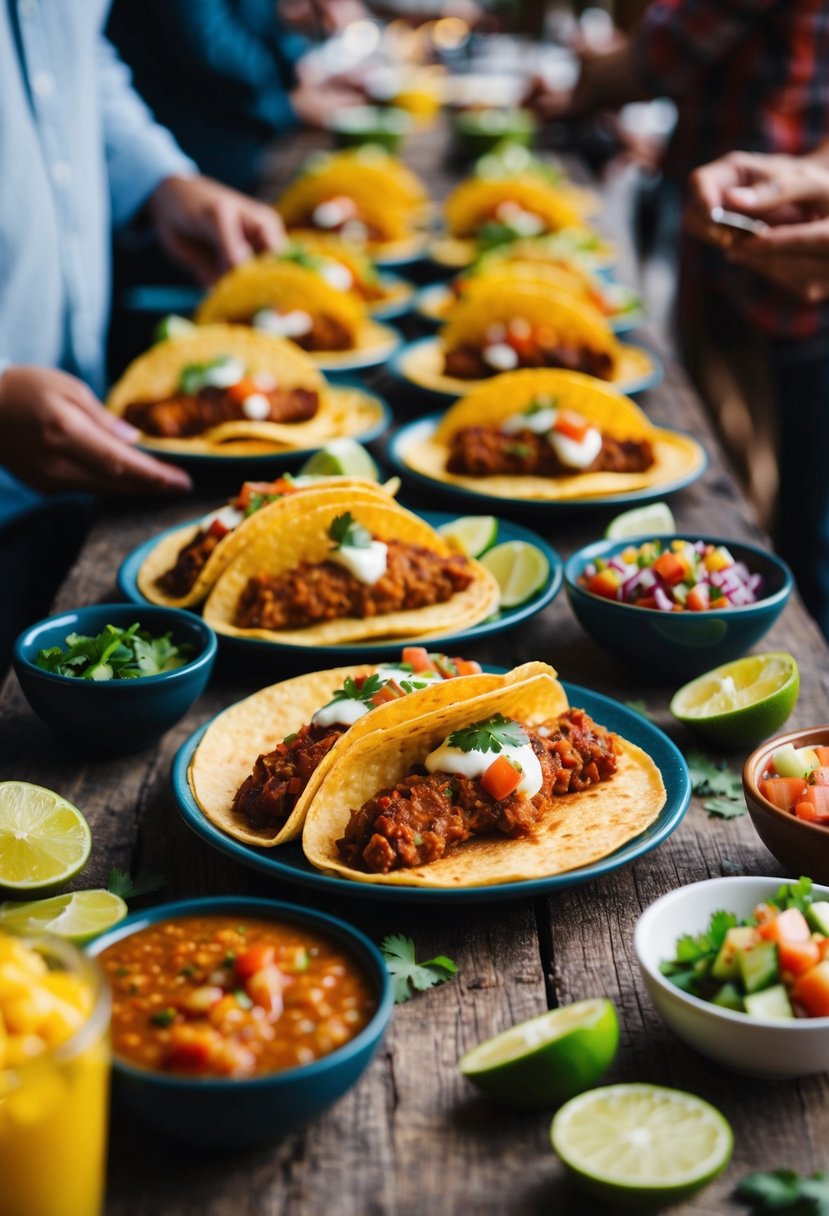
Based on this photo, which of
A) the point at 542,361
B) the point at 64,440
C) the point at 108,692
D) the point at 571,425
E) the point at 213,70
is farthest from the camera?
the point at 213,70

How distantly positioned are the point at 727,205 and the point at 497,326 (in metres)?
0.84

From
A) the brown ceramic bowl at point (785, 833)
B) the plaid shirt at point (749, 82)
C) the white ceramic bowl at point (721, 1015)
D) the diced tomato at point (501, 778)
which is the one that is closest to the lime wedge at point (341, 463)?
the diced tomato at point (501, 778)

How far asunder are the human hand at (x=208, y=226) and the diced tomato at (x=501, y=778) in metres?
3.19

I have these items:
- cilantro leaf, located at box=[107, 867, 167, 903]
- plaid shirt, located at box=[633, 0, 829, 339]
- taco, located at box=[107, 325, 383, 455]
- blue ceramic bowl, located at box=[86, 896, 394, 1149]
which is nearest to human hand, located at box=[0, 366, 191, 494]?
taco, located at box=[107, 325, 383, 455]

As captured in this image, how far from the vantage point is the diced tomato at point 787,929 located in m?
1.63

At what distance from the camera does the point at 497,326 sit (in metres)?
4.29

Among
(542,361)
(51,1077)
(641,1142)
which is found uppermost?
(51,1077)

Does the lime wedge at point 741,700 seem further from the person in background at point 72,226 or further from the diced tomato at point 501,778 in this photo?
the person in background at point 72,226

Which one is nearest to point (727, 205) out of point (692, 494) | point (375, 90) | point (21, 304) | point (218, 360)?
point (692, 494)

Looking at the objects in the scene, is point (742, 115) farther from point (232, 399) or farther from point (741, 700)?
point (741, 700)

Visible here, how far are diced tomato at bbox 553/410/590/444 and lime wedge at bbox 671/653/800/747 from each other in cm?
109

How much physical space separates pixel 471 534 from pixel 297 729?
915 millimetres

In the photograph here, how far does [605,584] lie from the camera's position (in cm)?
274

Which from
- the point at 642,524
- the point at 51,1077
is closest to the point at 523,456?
the point at 642,524
